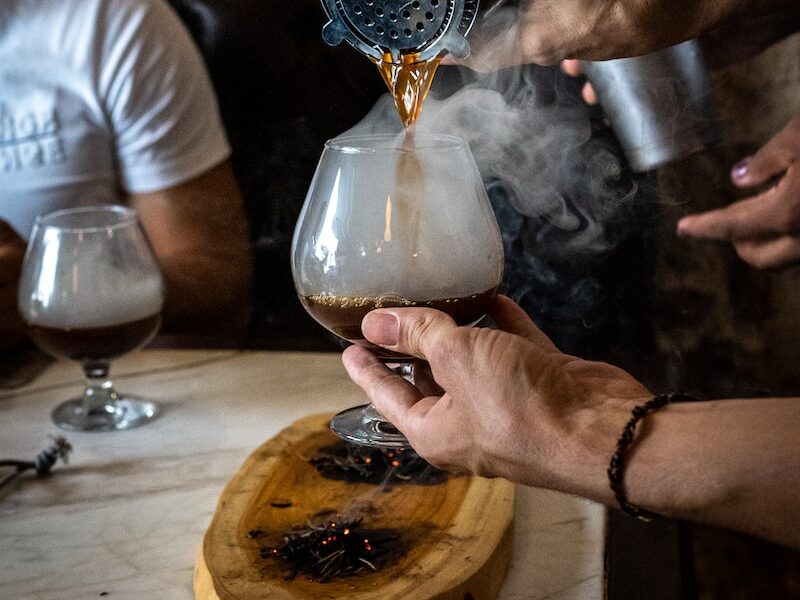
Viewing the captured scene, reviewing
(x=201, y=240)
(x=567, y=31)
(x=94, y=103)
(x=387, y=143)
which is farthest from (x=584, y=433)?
(x=94, y=103)

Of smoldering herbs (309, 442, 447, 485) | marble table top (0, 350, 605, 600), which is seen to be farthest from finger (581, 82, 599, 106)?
smoldering herbs (309, 442, 447, 485)

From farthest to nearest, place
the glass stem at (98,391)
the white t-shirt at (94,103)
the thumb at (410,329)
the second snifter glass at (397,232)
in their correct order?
1. the white t-shirt at (94,103)
2. the glass stem at (98,391)
3. the second snifter glass at (397,232)
4. the thumb at (410,329)

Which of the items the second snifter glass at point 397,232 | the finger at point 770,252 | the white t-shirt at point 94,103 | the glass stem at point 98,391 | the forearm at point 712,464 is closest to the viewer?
the forearm at point 712,464

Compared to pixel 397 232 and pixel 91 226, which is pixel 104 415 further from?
pixel 397 232

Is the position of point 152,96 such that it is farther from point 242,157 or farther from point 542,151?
point 542,151

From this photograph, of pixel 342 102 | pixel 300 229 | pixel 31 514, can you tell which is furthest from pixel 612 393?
pixel 342 102

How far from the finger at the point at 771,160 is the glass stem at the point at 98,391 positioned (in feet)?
4.26

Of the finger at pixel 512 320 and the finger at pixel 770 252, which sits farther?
the finger at pixel 770 252

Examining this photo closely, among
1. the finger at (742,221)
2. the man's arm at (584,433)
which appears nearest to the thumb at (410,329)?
the man's arm at (584,433)

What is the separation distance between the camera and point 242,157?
2244 millimetres

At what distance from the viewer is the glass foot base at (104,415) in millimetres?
1608

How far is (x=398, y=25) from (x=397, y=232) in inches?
9.2

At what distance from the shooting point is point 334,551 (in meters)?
1.11

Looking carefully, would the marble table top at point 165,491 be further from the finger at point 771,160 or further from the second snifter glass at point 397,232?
the finger at point 771,160
